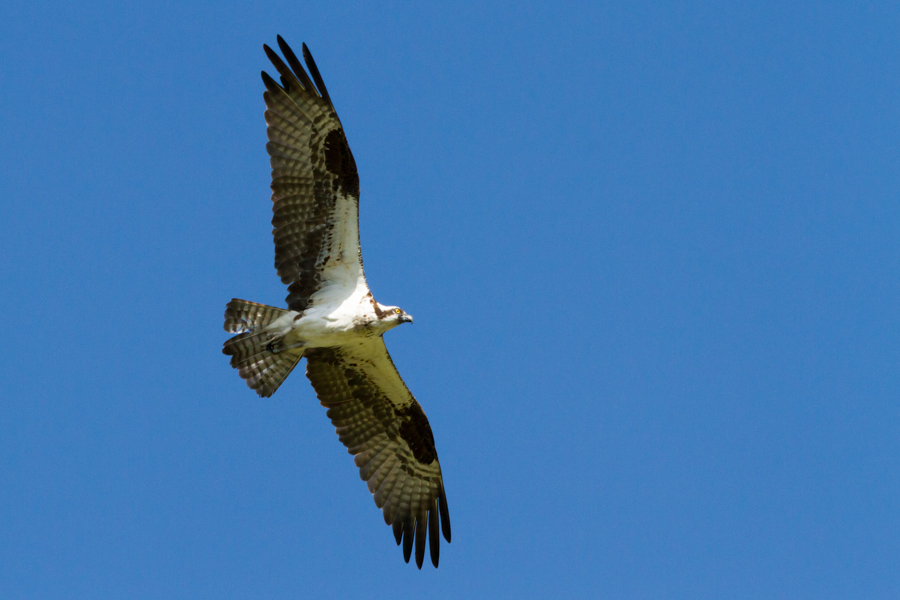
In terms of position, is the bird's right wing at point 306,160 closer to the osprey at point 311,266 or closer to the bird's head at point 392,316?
the osprey at point 311,266

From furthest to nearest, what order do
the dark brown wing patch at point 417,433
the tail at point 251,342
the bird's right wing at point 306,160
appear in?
the dark brown wing patch at point 417,433 → the tail at point 251,342 → the bird's right wing at point 306,160

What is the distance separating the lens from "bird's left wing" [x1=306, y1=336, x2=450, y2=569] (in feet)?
40.9

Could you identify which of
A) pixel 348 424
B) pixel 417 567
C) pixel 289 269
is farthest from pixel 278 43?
pixel 417 567

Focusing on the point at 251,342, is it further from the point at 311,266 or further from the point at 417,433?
the point at 417,433

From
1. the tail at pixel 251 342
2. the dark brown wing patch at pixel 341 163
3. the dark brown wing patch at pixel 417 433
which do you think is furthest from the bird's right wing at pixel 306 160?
the dark brown wing patch at pixel 417 433

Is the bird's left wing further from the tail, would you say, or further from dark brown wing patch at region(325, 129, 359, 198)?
dark brown wing patch at region(325, 129, 359, 198)

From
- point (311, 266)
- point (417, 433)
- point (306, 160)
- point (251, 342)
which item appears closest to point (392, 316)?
point (311, 266)

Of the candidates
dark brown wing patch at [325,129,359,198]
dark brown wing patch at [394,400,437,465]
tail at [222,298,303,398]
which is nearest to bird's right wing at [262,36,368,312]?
dark brown wing patch at [325,129,359,198]

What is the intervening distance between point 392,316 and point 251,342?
71.0 inches

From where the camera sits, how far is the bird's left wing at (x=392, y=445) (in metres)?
12.5

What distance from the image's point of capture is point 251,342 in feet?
37.8

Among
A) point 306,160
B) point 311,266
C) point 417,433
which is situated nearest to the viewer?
point 306,160

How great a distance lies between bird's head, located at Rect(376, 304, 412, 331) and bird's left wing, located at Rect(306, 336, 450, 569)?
1216 millimetres

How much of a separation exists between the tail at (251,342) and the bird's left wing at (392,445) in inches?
33.2
